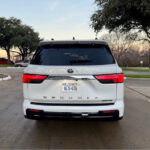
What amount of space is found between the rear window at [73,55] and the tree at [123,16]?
39.0ft

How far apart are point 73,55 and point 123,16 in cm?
1330

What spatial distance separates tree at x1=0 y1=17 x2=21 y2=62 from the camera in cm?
4444

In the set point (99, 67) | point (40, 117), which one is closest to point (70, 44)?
point (99, 67)

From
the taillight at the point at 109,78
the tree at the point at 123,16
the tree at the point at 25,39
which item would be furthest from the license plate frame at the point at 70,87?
the tree at the point at 25,39

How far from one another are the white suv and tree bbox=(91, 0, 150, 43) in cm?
1231

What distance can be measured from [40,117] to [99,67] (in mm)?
1337

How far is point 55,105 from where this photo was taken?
3090 mm

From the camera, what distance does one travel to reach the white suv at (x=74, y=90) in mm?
3029

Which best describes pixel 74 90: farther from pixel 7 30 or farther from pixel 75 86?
pixel 7 30

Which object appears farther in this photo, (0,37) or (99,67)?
(0,37)

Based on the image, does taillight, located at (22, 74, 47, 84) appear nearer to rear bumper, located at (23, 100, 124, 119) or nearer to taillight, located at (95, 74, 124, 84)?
rear bumper, located at (23, 100, 124, 119)

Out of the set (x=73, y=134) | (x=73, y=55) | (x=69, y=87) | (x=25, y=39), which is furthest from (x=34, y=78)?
(x=25, y=39)

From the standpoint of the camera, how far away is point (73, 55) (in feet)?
10.8

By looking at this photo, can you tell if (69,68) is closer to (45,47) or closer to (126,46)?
(45,47)
